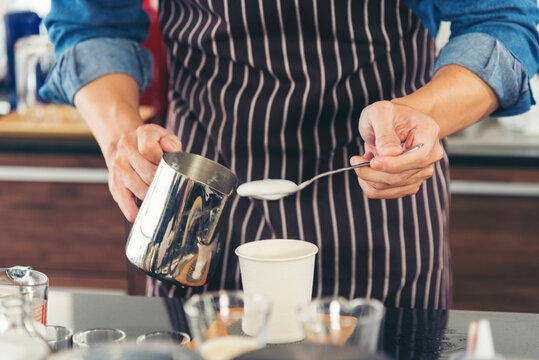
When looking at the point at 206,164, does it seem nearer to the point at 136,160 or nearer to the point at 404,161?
the point at 136,160

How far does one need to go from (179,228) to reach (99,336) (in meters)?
0.15

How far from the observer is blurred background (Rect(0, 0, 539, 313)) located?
1.96 metres

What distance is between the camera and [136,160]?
0.98 meters

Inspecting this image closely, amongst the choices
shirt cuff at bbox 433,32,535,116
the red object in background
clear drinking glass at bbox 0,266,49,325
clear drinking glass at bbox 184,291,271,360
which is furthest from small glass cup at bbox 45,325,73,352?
the red object in background

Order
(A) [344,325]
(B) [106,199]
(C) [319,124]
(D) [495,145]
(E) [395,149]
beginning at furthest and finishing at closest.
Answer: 1. (B) [106,199]
2. (D) [495,145]
3. (C) [319,124]
4. (E) [395,149]
5. (A) [344,325]

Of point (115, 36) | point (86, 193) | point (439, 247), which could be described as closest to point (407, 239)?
point (439, 247)

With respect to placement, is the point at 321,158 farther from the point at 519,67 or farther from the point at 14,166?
the point at 14,166

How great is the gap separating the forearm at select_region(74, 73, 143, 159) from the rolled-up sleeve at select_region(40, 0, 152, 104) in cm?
1

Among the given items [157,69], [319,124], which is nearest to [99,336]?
[319,124]

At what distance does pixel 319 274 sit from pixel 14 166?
4.10ft

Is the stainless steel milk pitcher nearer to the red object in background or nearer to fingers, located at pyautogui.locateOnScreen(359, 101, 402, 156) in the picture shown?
fingers, located at pyautogui.locateOnScreen(359, 101, 402, 156)

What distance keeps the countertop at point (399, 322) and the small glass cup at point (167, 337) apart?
5 centimetres

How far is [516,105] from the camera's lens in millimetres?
1182

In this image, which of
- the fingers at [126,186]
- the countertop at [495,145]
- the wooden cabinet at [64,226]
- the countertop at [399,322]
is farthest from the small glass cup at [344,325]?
the wooden cabinet at [64,226]
